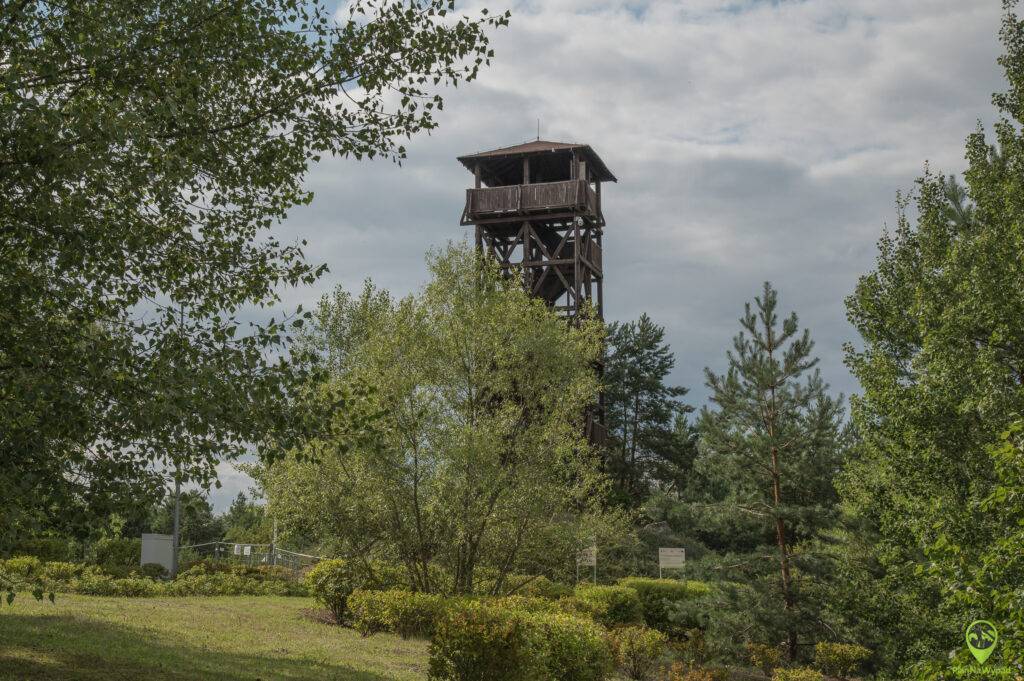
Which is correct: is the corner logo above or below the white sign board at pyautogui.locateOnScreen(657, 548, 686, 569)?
above

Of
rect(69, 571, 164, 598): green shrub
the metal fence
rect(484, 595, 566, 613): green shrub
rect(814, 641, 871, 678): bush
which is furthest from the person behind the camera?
the metal fence

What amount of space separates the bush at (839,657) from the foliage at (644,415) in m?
23.2

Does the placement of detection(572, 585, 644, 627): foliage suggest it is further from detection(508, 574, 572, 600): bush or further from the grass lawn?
the grass lawn

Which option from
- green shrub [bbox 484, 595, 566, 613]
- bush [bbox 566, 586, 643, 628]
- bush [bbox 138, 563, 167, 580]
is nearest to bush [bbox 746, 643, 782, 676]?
bush [bbox 566, 586, 643, 628]

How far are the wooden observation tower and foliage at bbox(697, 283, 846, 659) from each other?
14.2 metres

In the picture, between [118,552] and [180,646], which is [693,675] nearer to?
[180,646]

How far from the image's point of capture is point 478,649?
32.0ft

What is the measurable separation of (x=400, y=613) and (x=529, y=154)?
2285 cm

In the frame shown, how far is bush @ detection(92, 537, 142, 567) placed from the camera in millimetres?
27109

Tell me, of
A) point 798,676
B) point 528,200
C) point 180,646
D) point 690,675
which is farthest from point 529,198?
point 180,646

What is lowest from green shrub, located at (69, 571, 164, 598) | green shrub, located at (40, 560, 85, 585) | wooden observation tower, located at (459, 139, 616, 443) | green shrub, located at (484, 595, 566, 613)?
green shrub, located at (69, 571, 164, 598)

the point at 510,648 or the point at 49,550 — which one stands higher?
the point at 510,648

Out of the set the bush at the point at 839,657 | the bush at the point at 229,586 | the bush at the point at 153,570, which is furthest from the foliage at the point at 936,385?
the bush at the point at 153,570

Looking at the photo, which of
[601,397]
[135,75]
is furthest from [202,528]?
[135,75]
